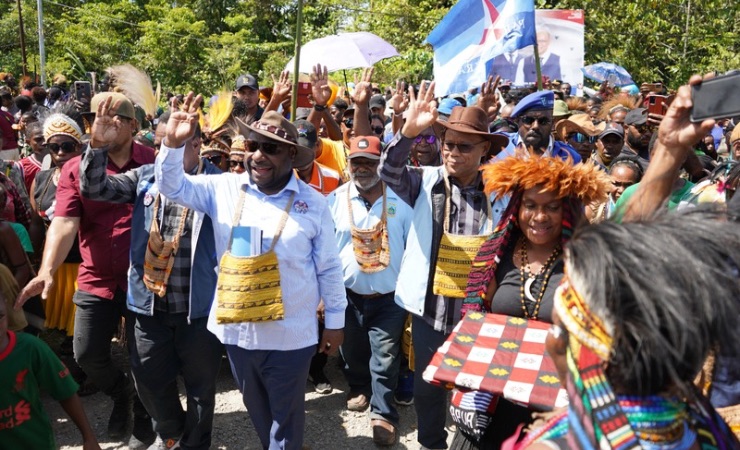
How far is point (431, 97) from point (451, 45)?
384 centimetres

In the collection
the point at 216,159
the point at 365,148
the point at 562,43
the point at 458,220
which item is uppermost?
the point at 562,43

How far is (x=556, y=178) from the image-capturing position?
2.81 meters

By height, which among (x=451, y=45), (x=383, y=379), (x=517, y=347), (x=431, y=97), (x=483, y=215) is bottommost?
(x=383, y=379)

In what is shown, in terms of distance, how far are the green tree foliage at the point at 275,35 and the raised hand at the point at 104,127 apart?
34.4 feet

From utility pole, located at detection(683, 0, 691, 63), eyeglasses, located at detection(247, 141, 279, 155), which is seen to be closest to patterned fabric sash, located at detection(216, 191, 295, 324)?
eyeglasses, located at detection(247, 141, 279, 155)

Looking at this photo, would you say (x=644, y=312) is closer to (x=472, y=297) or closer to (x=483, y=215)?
(x=472, y=297)

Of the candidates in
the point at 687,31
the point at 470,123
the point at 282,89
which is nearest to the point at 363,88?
the point at 282,89

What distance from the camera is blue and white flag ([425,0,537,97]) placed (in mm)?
6715

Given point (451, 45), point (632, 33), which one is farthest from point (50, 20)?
point (451, 45)

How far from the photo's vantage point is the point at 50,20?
29000 millimetres

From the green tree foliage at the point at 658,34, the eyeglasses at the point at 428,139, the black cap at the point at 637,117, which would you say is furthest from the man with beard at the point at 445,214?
the green tree foliage at the point at 658,34

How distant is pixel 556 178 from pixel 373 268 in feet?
6.95

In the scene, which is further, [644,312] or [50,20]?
[50,20]

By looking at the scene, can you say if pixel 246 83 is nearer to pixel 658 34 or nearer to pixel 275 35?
pixel 658 34
